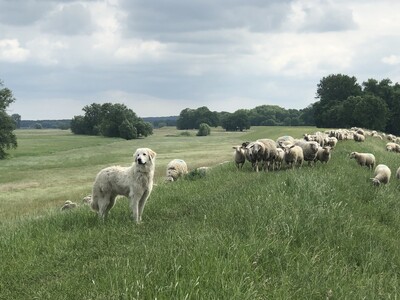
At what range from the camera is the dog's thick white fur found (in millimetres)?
Result: 10984

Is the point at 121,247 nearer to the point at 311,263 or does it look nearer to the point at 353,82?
the point at 311,263

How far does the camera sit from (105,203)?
450 inches

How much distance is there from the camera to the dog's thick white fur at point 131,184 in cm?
1098

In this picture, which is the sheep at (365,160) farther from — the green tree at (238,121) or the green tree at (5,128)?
the green tree at (238,121)

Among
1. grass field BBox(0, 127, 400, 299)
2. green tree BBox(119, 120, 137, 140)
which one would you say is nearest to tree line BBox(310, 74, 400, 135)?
green tree BBox(119, 120, 137, 140)

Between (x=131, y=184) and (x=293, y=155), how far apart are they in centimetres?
932

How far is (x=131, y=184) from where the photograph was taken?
1116cm

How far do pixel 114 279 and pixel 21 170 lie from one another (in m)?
46.9

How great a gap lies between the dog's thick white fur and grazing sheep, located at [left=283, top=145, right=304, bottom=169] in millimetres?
8619

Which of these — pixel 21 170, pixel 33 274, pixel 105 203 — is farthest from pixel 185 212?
pixel 21 170

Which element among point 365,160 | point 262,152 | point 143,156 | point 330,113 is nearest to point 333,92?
point 330,113

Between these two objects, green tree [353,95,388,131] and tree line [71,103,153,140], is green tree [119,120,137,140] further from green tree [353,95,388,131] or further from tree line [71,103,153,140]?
green tree [353,95,388,131]

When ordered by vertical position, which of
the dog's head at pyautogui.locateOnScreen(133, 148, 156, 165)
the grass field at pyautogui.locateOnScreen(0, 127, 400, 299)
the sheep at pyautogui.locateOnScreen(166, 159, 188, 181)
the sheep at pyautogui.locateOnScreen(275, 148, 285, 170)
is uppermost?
the dog's head at pyautogui.locateOnScreen(133, 148, 156, 165)

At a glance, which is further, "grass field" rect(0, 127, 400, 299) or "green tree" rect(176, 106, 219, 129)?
"green tree" rect(176, 106, 219, 129)
